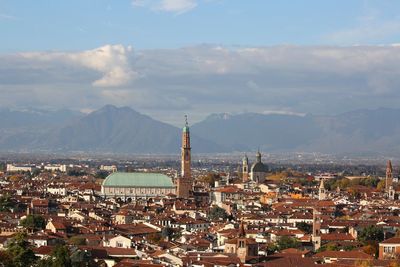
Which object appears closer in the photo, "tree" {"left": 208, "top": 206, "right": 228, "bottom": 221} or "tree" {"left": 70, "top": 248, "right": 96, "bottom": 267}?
"tree" {"left": 70, "top": 248, "right": 96, "bottom": 267}

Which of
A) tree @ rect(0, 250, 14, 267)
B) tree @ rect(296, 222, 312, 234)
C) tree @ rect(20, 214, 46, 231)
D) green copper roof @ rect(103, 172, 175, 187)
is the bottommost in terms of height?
tree @ rect(296, 222, 312, 234)

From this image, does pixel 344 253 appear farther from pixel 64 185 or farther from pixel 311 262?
pixel 64 185

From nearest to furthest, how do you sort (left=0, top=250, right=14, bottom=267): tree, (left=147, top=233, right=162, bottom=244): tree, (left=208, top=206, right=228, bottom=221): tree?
(left=0, top=250, right=14, bottom=267): tree
(left=147, top=233, right=162, bottom=244): tree
(left=208, top=206, right=228, bottom=221): tree

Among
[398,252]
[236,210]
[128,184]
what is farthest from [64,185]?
[398,252]

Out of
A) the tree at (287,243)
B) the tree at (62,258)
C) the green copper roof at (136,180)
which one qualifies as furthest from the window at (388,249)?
the green copper roof at (136,180)

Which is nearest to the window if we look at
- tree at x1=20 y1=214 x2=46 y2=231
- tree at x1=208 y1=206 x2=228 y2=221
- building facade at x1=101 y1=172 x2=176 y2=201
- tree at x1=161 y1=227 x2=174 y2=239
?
tree at x1=161 y1=227 x2=174 y2=239

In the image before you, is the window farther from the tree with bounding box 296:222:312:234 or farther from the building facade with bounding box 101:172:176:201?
the building facade with bounding box 101:172:176:201

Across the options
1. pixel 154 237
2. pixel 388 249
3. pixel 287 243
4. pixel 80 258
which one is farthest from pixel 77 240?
pixel 388 249

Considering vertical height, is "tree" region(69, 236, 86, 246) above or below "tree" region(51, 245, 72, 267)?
below
